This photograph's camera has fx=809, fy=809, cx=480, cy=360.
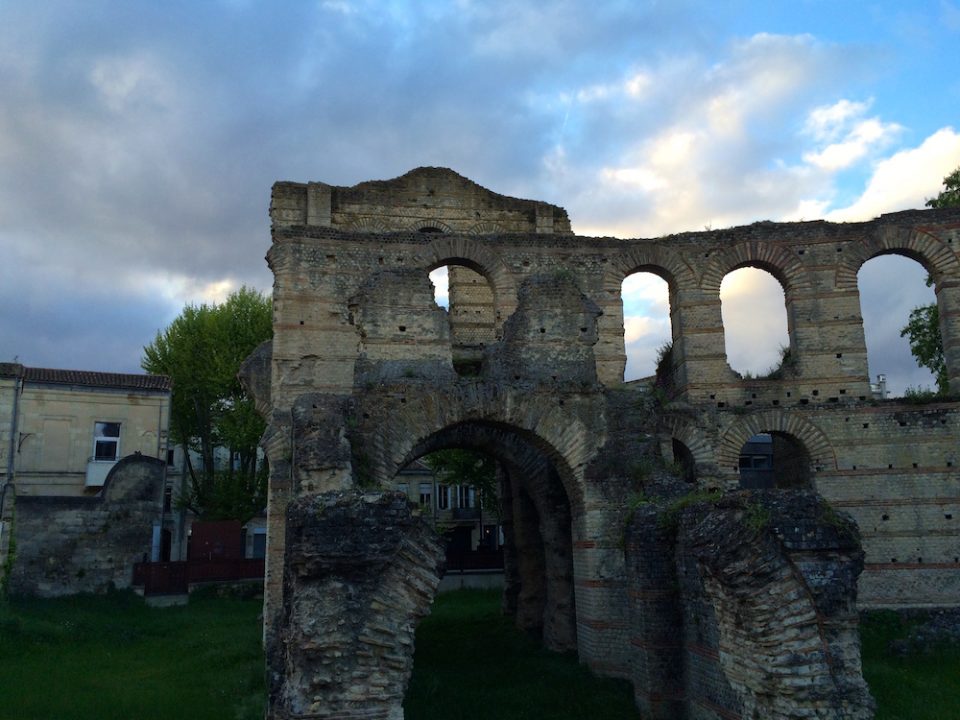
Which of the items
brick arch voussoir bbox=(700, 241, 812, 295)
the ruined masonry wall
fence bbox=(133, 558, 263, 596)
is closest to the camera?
brick arch voussoir bbox=(700, 241, 812, 295)

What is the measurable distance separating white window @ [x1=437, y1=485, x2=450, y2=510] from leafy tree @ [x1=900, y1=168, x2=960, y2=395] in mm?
19582

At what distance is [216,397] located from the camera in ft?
85.5

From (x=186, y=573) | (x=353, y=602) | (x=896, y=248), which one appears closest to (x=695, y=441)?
(x=896, y=248)

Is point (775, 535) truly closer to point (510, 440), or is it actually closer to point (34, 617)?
point (510, 440)

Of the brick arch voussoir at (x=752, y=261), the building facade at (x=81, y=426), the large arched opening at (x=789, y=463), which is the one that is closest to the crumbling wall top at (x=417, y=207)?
the brick arch voussoir at (x=752, y=261)

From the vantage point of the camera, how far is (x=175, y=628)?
55.6 feet

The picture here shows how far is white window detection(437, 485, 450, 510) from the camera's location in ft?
116

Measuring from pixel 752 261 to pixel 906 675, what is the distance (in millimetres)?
7984

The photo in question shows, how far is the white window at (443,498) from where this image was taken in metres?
35.2

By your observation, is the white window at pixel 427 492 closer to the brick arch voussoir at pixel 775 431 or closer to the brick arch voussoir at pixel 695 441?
the brick arch voussoir at pixel 695 441

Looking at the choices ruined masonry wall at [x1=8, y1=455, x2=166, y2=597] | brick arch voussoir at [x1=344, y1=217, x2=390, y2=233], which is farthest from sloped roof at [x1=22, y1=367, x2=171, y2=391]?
brick arch voussoir at [x1=344, y1=217, x2=390, y2=233]

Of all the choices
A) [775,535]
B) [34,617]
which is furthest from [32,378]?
[775,535]

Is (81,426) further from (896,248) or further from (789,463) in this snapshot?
(896,248)

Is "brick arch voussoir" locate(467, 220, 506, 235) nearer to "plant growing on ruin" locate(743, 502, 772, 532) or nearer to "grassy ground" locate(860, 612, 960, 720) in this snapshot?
"grassy ground" locate(860, 612, 960, 720)
